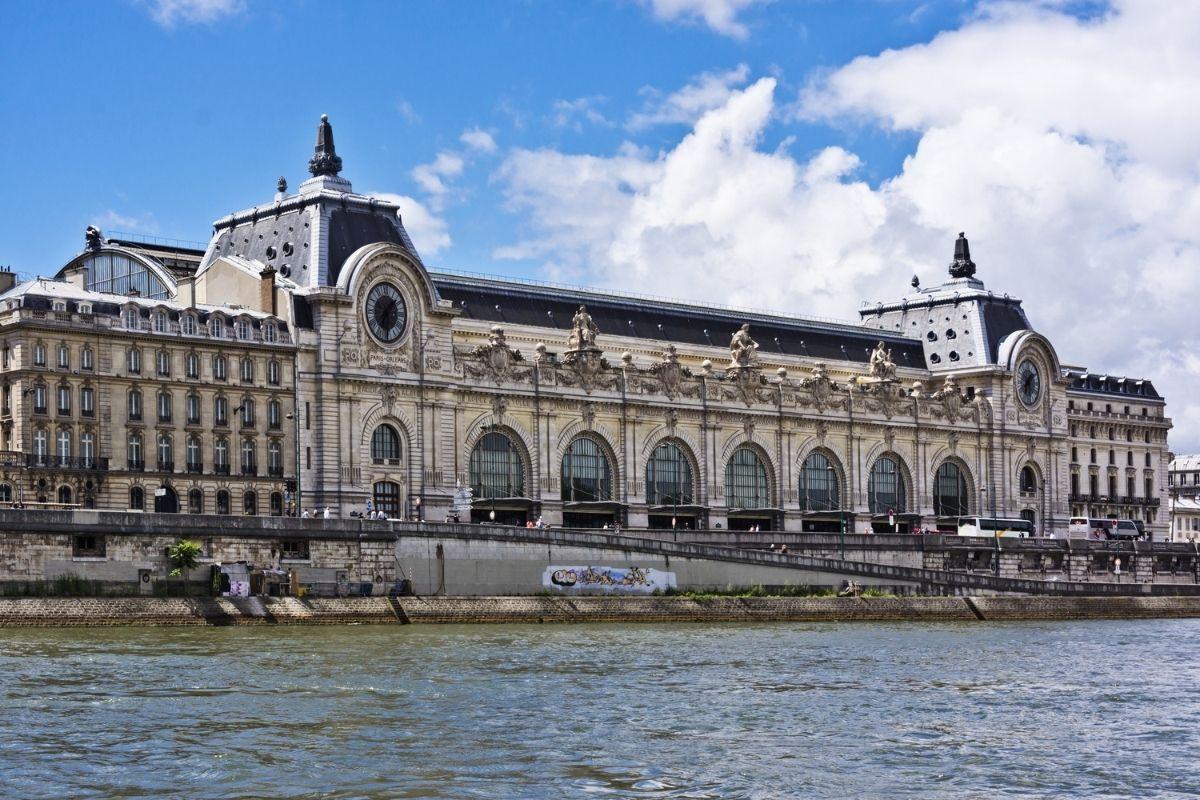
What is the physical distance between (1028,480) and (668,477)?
39222mm

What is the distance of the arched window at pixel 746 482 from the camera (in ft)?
445

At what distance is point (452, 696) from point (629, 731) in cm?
792

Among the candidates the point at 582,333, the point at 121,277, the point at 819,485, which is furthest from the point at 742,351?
the point at 121,277

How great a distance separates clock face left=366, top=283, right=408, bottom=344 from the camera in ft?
380

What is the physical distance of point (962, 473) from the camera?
153000mm

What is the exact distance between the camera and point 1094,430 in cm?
17312

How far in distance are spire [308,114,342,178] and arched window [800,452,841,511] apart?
39.9m

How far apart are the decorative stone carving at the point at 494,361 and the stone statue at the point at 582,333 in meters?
6.02

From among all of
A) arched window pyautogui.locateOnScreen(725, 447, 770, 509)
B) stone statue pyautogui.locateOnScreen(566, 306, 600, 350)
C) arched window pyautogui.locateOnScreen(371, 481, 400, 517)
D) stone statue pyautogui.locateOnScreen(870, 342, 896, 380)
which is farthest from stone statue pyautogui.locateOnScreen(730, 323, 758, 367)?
arched window pyautogui.locateOnScreen(371, 481, 400, 517)

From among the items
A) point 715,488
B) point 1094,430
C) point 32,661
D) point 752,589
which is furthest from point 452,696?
point 1094,430

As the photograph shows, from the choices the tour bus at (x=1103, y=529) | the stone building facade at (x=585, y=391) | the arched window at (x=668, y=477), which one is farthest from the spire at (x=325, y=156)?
the tour bus at (x=1103, y=529)

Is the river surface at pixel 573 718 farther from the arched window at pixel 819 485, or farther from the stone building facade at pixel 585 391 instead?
the arched window at pixel 819 485

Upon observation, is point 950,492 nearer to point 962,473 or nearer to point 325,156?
point 962,473

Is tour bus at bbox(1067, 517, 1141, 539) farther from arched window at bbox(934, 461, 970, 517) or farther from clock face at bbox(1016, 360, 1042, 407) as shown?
clock face at bbox(1016, 360, 1042, 407)
